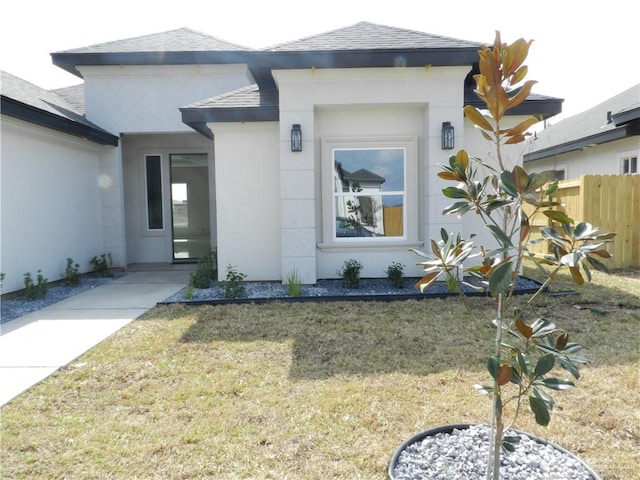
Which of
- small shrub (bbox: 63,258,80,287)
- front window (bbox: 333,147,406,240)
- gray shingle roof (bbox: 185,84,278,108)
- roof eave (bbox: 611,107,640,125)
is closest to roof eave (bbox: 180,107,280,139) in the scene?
gray shingle roof (bbox: 185,84,278,108)

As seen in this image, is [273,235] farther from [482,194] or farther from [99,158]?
[482,194]

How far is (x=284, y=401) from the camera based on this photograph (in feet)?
10.7

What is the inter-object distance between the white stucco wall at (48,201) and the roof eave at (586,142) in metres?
12.5

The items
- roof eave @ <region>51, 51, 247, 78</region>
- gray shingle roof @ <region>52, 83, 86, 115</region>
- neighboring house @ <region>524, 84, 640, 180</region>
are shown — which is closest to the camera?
roof eave @ <region>51, 51, 247, 78</region>

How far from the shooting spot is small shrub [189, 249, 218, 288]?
24.1ft

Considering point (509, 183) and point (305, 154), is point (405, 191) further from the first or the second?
point (509, 183)

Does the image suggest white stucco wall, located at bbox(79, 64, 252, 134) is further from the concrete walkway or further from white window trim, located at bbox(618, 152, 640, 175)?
white window trim, located at bbox(618, 152, 640, 175)

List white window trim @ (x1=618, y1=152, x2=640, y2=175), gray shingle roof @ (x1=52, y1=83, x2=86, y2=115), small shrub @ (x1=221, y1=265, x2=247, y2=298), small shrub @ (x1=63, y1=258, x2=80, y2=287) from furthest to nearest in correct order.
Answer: white window trim @ (x1=618, y1=152, x2=640, y2=175) < gray shingle roof @ (x1=52, y1=83, x2=86, y2=115) < small shrub @ (x1=63, y1=258, x2=80, y2=287) < small shrub @ (x1=221, y1=265, x2=247, y2=298)

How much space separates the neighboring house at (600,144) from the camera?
10201 mm

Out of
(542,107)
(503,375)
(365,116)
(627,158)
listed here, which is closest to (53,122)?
(365,116)

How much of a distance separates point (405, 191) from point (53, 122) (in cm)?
637

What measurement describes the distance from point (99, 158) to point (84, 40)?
3042 millimetres

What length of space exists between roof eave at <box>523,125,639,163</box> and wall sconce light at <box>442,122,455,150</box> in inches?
251

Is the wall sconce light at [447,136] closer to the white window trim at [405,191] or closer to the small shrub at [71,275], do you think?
the white window trim at [405,191]
